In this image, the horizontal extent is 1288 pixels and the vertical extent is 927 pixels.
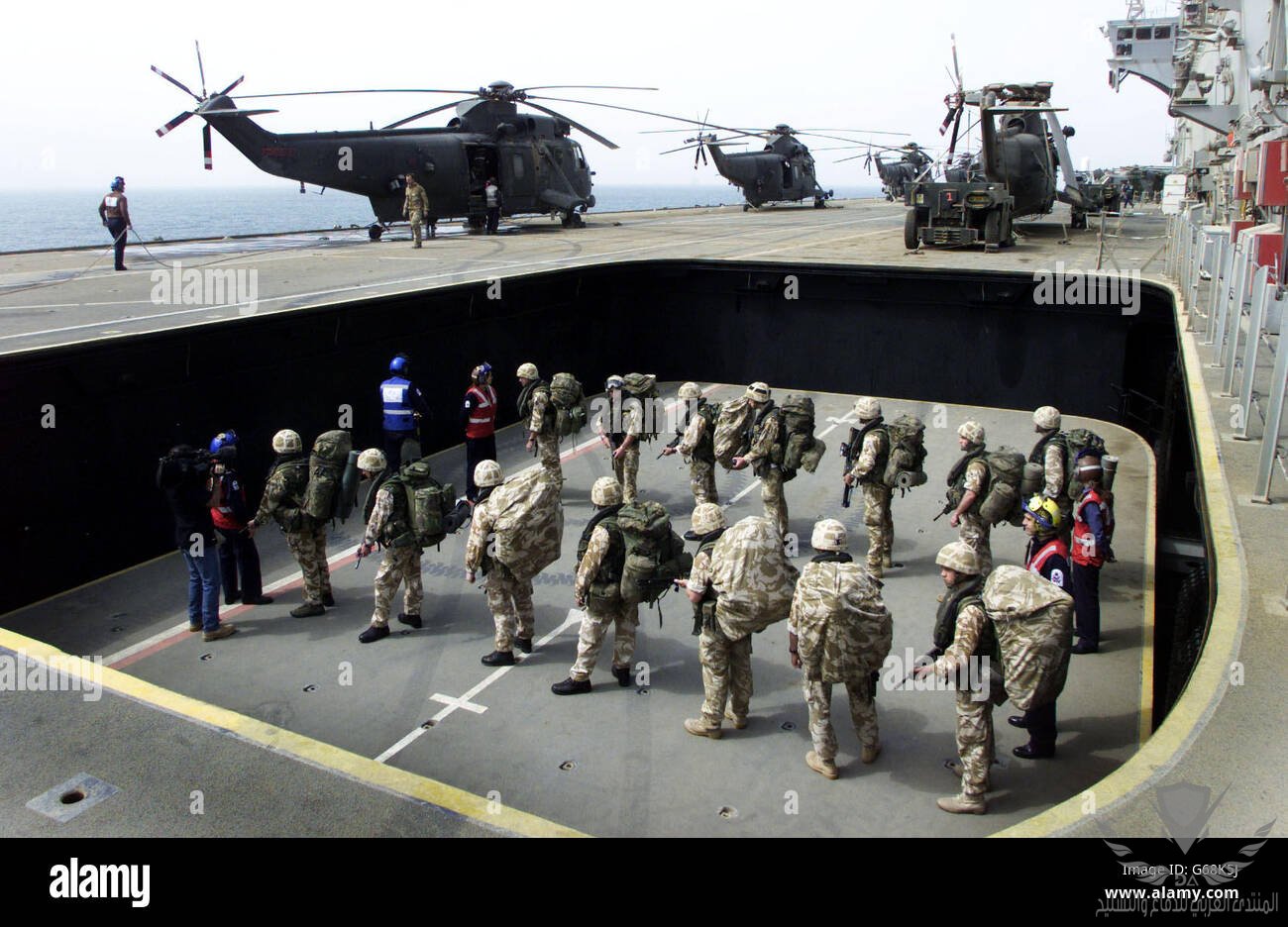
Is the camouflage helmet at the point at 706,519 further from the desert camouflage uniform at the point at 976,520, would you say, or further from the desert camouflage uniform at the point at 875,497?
the desert camouflage uniform at the point at 875,497

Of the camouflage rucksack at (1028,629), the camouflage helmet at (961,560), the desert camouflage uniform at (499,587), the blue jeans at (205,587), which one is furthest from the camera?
the blue jeans at (205,587)

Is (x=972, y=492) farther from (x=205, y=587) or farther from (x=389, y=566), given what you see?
(x=205, y=587)

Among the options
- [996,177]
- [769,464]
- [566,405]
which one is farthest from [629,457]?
[996,177]

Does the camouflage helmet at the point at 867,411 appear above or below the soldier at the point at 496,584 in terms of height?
above

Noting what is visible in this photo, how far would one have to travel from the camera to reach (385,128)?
22.2m

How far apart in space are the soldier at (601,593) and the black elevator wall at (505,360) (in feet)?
18.4

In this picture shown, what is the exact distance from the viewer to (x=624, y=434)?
1098 cm

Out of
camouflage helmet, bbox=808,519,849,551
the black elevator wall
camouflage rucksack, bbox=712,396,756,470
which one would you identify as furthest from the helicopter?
camouflage helmet, bbox=808,519,849,551

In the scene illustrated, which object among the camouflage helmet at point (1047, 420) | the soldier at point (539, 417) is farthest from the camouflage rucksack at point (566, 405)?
the camouflage helmet at point (1047, 420)

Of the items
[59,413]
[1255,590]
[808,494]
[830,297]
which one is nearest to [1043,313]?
[830,297]

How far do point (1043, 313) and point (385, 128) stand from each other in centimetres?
1541

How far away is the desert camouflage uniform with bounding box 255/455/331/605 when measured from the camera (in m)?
8.02

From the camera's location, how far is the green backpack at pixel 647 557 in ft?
21.1
